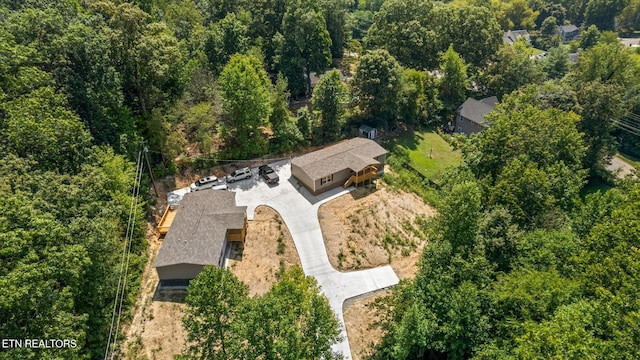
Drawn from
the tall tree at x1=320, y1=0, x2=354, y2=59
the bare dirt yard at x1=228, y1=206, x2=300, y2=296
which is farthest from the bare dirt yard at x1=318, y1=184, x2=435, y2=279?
the tall tree at x1=320, y1=0, x2=354, y2=59

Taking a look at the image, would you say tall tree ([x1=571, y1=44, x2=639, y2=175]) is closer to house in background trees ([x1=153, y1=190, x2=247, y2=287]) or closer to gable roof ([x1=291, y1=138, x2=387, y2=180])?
gable roof ([x1=291, y1=138, x2=387, y2=180])

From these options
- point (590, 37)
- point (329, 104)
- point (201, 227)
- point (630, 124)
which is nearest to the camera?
point (201, 227)

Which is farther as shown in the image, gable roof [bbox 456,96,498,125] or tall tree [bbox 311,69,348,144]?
gable roof [bbox 456,96,498,125]

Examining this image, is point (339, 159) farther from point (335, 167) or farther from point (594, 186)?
point (594, 186)

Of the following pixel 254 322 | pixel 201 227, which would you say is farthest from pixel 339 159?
pixel 254 322

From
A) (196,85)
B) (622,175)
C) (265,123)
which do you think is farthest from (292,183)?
(622,175)

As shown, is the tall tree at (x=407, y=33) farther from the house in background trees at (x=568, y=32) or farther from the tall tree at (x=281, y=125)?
the house in background trees at (x=568, y=32)
